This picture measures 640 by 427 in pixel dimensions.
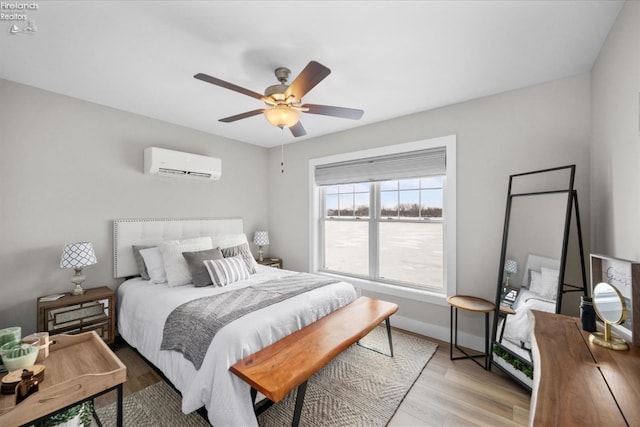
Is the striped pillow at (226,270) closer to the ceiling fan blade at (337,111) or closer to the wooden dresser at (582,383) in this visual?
the ceiling fan blade at (337,111)

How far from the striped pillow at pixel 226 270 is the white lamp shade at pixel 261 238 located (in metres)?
1.18

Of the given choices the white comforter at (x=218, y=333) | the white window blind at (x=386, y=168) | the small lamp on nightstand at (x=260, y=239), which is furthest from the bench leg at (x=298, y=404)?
the small lamp on nightstand at (x=260, y=239)

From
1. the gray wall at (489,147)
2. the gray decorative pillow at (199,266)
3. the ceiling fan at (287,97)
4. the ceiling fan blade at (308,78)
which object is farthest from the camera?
the gray decorative pillow at (199,266)

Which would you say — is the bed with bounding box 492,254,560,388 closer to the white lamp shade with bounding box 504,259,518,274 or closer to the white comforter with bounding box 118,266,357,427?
the white lamp shade with bounding box 504,259,518,274

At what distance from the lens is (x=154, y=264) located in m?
2.84

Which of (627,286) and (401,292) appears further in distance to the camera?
(401,292)

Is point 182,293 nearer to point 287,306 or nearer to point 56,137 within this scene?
point 287,306

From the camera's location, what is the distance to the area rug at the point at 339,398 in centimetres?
179

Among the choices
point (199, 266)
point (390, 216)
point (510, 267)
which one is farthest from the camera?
point (390, 216)

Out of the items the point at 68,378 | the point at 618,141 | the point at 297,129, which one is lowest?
the point at 68,378

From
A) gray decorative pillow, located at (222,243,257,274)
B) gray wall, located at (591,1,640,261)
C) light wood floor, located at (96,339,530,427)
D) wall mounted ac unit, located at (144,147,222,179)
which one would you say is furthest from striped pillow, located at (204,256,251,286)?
gray wall, located at (591,1,640,261)

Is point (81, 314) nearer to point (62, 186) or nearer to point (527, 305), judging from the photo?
point (62, 186)

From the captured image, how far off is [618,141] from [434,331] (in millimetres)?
2301

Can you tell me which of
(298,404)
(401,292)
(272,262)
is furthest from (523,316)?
(272,262)
